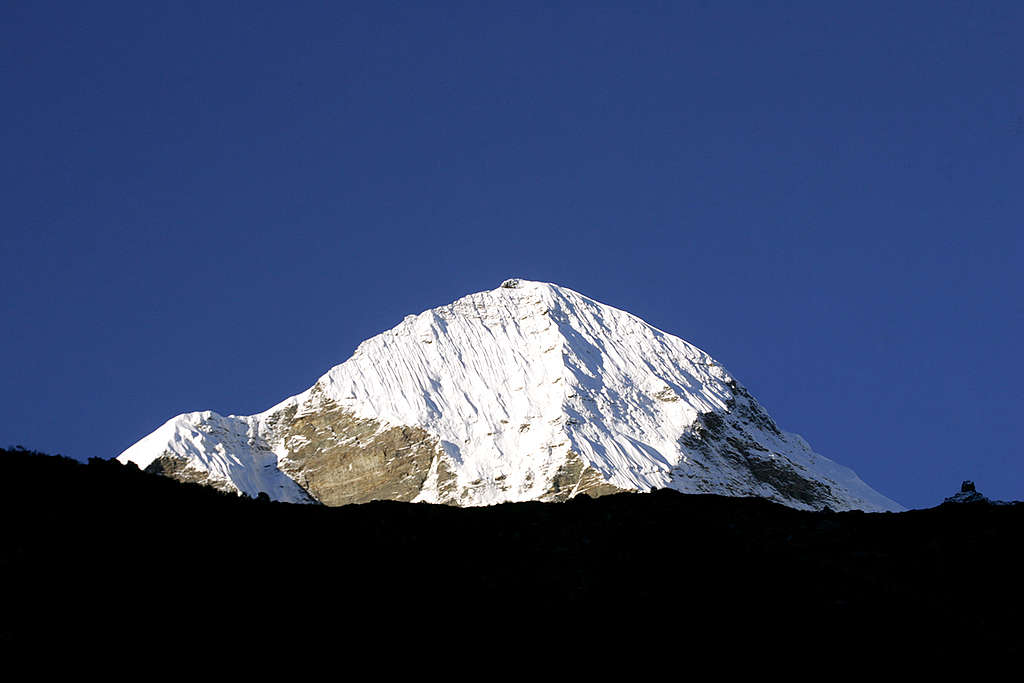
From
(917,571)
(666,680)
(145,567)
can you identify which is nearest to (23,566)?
(145,567)

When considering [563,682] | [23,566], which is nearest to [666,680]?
[563,682]

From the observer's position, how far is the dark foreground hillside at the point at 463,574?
77.5 ft

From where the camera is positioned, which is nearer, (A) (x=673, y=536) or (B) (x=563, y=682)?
(B) (x=563, y=682)

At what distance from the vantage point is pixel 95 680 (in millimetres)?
20750

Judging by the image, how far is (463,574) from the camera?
27.5 metres

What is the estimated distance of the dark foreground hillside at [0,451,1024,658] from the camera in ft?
77.5

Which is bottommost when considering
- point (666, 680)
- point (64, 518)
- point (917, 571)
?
point (666, 680)

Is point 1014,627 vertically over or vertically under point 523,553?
under

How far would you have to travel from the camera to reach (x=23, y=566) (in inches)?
938

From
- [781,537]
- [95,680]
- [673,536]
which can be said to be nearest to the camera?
[95,680]

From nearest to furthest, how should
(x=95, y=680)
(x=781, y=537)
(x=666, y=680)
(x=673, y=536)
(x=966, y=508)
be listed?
(x=95, y=680) < (x=666, y=680) < (x=673, y=536) < (x=781, y=537) < (x=966, y=508)

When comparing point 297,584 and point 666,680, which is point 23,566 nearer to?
point 297,584

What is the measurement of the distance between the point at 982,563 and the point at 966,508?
18.0 ft

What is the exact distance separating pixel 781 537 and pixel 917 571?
330 centimetres
